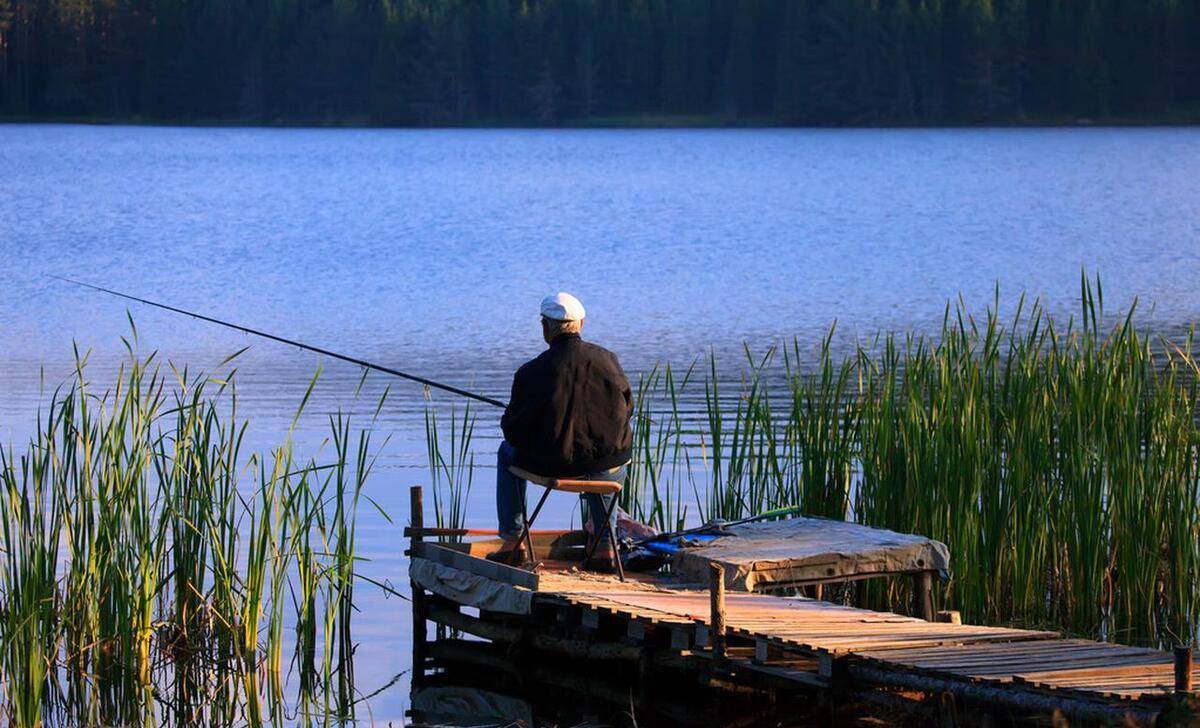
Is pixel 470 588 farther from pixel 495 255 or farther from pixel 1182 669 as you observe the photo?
pixel 495 255

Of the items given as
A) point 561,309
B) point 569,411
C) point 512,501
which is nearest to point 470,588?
point 512,501

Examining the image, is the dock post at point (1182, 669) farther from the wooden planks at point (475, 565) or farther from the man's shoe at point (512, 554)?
the man's shoe at point (512, 554)

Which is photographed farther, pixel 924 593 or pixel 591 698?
pixel 924 593

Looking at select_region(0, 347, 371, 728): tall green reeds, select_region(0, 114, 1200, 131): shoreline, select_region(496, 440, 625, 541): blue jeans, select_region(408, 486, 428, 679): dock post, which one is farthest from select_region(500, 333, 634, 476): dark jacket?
select_region(0, 114, 1200, 131): shoreline

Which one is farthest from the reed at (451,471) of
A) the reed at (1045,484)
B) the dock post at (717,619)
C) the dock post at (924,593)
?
the dock post at (924,593)

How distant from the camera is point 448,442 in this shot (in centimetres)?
1387

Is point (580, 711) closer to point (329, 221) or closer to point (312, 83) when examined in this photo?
point (329, 221)

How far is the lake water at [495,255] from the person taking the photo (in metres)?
18.1

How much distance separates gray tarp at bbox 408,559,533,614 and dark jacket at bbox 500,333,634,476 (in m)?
0.55

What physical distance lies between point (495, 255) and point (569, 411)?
73.6 feet

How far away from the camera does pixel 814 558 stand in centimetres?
793

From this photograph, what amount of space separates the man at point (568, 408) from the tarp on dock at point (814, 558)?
61 centimetres

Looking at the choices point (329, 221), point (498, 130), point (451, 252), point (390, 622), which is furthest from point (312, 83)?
point (390, 622)

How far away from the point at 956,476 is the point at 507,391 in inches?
325
